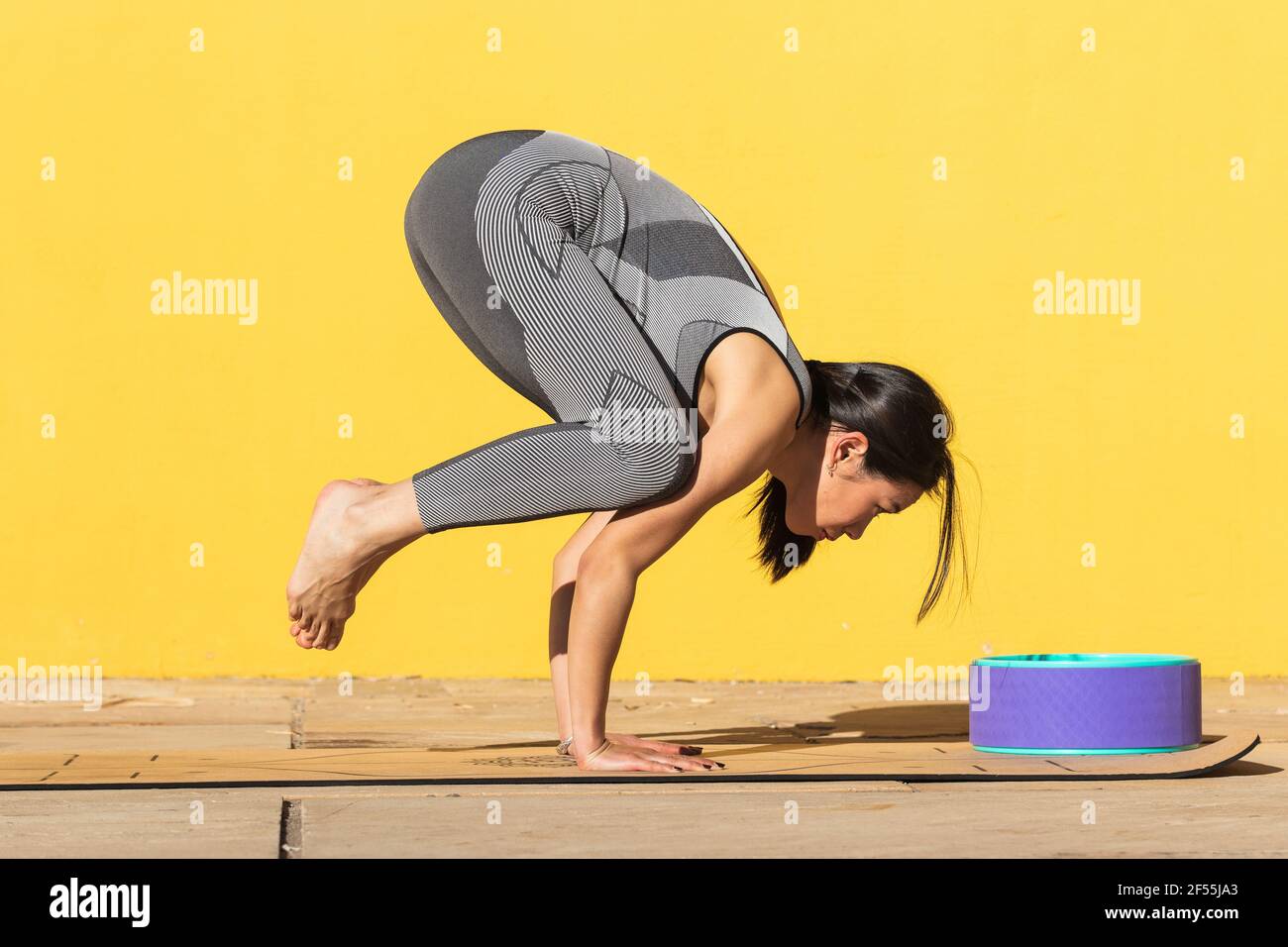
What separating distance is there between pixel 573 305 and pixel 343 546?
46 cm

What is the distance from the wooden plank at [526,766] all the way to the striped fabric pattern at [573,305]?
0.35 metres

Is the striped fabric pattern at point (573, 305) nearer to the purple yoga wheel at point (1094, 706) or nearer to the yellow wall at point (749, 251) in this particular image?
the purple yoga wheel at point (1094, 706)

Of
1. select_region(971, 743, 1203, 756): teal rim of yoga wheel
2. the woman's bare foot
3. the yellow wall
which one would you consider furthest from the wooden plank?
the yellow wall

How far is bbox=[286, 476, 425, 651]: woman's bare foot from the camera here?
2164mm

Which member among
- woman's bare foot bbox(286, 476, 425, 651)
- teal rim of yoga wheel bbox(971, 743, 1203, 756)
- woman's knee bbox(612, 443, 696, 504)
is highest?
woman's knee bbox(612, 443, 696, 504)

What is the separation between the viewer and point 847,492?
2.31 meters

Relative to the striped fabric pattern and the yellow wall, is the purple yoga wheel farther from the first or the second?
the yellow wall

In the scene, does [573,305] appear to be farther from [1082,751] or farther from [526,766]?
[1082,751]

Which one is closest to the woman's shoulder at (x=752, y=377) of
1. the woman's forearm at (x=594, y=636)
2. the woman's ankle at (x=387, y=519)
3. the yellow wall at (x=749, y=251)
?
the woman's forearm at (x=594, y=636)

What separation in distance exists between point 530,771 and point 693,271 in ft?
2.42

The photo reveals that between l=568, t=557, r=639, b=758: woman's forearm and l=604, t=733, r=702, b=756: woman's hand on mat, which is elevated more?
l=568, t=557, r=639, b=758: woman's forearm

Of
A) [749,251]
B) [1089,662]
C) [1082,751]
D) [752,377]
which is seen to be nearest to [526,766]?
[752,377]
